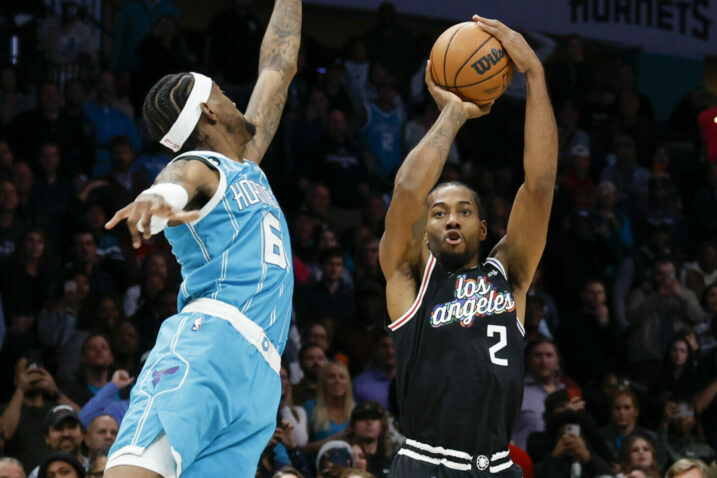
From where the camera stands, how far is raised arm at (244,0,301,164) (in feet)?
15.7

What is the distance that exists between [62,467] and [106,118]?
4982 millimetres

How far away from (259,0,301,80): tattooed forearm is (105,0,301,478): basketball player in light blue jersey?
2.41ft

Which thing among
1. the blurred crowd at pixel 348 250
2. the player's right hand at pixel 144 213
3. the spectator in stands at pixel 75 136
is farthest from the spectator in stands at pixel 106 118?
the player's right hand at pixel 144 213

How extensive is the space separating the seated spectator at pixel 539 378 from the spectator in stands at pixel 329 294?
1628 mm

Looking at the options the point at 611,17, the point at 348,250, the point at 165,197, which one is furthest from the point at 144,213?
the point at 611,17

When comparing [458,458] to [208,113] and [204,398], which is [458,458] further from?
[208,113]

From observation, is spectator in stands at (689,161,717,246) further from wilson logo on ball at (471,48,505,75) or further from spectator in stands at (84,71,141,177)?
wilson logo on ball at (471,48,505,75)

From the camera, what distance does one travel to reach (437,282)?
195 inches

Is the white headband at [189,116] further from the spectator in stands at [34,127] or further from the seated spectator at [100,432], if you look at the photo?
the spectator in stands at [34,127]

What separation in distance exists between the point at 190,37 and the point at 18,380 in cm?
689

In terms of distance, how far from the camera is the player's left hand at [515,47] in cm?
501

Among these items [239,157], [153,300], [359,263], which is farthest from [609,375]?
[239,157]

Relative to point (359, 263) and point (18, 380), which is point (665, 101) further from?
point (18, 380)

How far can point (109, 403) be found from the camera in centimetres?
784
